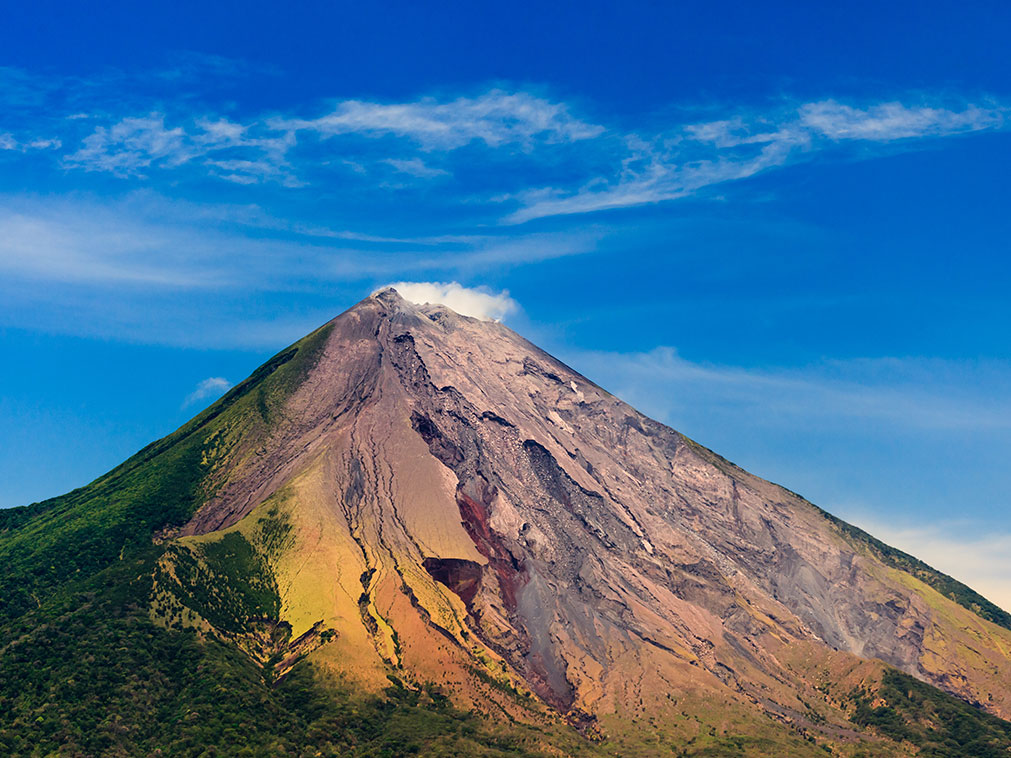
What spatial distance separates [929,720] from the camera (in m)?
179

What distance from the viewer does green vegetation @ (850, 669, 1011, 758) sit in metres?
171

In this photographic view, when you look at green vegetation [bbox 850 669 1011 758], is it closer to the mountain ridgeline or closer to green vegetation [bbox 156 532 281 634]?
the mountain ridgeline

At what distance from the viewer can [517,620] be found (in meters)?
181

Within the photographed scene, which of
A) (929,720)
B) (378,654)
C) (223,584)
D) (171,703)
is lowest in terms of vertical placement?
(171,703)

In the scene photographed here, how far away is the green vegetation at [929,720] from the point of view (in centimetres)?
17062

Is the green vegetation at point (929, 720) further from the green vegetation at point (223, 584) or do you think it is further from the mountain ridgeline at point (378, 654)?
the green vegetation at point (223, 584)

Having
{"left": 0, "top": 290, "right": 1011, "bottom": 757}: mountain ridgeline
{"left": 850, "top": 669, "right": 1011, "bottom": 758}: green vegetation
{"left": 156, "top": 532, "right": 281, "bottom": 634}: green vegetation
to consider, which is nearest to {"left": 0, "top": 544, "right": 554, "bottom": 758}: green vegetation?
{"left": 0, "top": 290, "right": 1011, "bottom": 757}: mountain ridgeline

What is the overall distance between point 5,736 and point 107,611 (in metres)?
31.2

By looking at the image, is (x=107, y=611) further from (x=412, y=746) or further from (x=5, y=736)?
(x=412, y=746)

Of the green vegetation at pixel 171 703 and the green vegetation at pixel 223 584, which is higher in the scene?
the green vegetation at pixel 223 584

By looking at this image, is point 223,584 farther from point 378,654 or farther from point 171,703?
point 378,654

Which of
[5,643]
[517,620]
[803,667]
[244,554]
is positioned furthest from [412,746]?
[803,667]

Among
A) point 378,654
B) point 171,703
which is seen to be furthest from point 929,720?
point 171,703

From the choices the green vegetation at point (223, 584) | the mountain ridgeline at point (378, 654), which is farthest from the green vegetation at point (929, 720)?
the green vegetation at point (223, 584)
